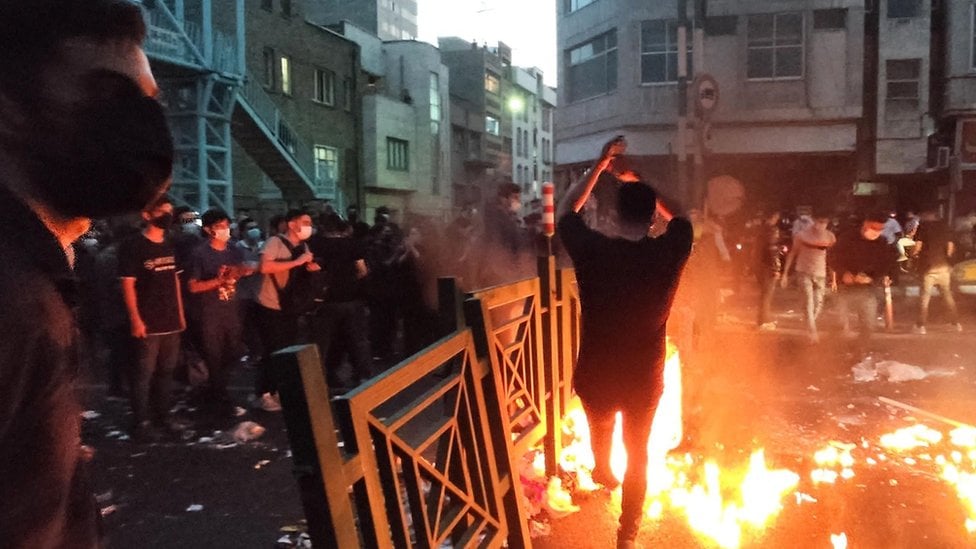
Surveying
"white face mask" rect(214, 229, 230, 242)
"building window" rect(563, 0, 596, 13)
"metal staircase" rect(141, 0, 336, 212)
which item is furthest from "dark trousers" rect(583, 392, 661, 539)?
"building window" rect(563, 0, 596, 13)

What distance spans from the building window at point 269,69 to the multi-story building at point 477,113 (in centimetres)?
1877

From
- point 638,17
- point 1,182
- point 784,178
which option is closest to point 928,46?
point 784,178

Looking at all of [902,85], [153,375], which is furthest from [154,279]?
[902,85]

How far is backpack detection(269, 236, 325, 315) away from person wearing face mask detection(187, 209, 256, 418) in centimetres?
38

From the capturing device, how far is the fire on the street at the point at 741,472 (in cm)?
467

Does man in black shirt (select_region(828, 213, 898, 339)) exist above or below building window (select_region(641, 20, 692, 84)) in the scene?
below

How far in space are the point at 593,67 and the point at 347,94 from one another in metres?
12.9

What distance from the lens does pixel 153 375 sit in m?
6.68

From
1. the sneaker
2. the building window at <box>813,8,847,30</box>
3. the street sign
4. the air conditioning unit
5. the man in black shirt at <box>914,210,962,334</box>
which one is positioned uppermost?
the building window at <box>813,8,847,30</box>

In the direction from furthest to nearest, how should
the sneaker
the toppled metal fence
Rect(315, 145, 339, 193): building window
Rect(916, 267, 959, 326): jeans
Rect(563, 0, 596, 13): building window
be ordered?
1. Rect(315, 145, 339, 193): building window
2. Rect(563, 0, 596, 13): building window
3. Rect(916, 267, 959, 326): jeans
4. the sneaker
5. the toppled metal fence

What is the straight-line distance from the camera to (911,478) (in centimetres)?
545

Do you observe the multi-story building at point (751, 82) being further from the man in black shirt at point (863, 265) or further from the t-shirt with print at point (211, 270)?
the t-shirt with print at point (211, 270)

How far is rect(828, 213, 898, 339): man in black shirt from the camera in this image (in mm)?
10039

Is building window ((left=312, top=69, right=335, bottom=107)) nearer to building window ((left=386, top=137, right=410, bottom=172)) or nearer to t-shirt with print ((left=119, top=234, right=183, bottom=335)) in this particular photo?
building window ((left=386, top=137, right=410, bottom=172))
